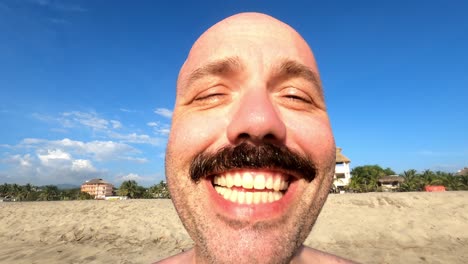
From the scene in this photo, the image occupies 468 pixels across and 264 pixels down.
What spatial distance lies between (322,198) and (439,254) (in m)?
9.08

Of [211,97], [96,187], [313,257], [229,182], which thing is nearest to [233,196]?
[229,182]

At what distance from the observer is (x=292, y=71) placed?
1148mm

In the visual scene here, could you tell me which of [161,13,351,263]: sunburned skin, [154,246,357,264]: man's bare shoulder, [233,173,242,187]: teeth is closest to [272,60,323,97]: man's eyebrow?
[161,13,351,263]: sunburned skin

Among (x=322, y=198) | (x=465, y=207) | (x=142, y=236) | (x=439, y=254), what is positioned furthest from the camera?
(x=465, y=207)

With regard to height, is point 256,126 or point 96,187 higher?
point 256,126

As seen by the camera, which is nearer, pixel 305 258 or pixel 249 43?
pixel 249 43

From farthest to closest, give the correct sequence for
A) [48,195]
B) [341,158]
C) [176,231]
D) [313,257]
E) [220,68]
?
[341,158] → [48,195] → [176,231] → [313,257] → [220,68]

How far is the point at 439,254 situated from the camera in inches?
298

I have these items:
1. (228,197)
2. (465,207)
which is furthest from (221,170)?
(465,207)

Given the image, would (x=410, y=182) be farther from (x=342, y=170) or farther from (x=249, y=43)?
(x=249, y=43)

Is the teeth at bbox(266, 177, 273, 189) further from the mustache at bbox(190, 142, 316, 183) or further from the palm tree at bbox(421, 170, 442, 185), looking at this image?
the palm tree at bbox(421, 170, 442, 185)

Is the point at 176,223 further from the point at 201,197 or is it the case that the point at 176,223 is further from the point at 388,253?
the point at 201,197

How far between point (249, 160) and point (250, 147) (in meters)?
0.05

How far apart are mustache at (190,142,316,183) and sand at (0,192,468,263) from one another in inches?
289
